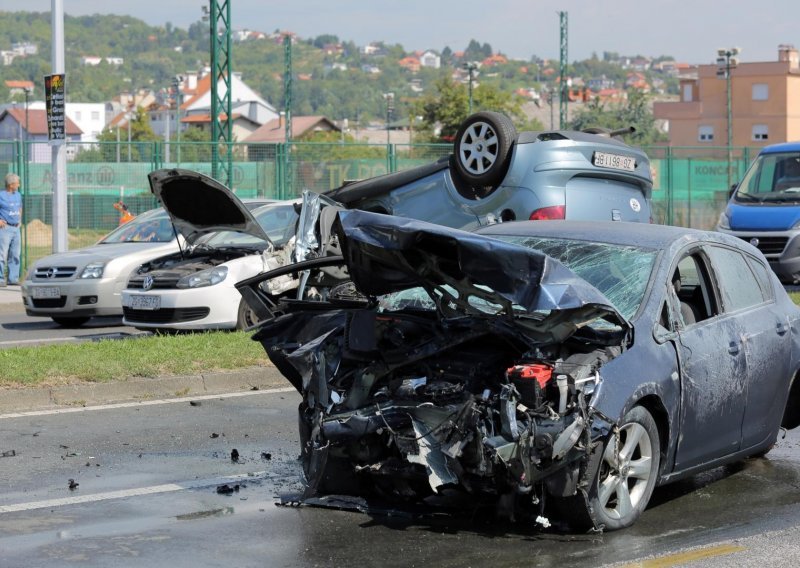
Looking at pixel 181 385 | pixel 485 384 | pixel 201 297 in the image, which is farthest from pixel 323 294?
pixel 485 384

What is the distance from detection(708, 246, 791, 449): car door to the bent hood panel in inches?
58.3

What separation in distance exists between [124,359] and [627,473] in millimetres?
6002

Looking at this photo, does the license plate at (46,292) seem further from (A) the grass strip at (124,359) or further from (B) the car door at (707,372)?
(B) the car door at (707,372)

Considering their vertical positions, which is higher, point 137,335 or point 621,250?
point 621,250

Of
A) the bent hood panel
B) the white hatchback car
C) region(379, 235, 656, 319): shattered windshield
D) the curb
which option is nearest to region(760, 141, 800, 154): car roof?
the white hatchback car

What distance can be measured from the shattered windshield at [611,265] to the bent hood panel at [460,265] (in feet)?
1.99

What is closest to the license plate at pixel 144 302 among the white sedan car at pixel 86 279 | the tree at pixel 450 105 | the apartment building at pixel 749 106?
the white sedan car at pixel 86 279

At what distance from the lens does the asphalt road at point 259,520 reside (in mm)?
5766

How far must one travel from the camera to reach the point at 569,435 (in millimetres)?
5809

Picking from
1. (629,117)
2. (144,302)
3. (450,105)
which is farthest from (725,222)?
(629,117)

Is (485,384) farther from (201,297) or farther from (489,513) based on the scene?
(201,297)

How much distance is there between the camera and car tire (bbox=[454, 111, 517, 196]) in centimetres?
1380

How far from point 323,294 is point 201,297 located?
130 inches

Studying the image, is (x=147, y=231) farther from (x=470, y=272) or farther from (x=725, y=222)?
(x=470, y=272)
